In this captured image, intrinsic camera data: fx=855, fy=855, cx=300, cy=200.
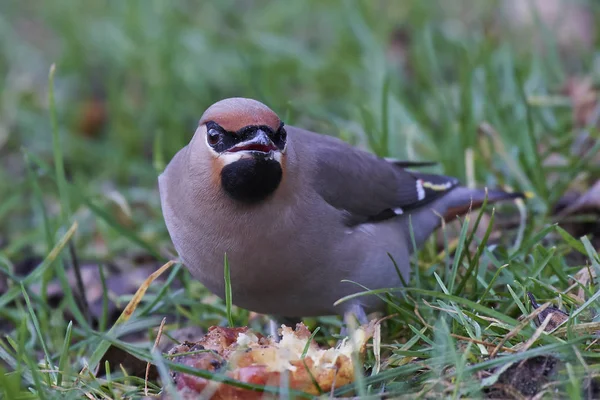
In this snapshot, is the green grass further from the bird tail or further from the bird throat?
the bird throat

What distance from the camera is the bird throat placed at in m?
3.68

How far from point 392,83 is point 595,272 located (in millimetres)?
3471

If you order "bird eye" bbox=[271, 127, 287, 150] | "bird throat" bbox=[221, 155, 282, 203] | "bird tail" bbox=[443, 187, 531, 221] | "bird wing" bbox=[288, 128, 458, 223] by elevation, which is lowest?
"bird tail" bbox=[443, 187, 531, 221]

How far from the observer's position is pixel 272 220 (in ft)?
12.7

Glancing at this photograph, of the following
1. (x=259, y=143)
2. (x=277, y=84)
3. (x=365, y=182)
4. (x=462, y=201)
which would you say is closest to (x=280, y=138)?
(x=259, y=143)

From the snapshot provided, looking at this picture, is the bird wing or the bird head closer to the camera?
the bird head

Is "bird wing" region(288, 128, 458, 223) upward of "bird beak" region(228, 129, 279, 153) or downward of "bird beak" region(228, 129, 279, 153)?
downward

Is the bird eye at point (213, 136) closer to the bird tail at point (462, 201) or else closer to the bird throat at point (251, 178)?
the bird throat at point (251, 178)

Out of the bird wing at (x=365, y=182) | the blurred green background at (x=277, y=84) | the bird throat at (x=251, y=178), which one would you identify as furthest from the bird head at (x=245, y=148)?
the blurred green background at (x=277, y=84)

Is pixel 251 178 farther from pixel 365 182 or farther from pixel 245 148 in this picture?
pixel 365 182

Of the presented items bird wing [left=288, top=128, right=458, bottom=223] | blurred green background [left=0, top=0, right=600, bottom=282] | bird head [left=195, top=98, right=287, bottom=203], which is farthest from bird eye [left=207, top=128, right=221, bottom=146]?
blurred green background [left=0, top=0, right=600, bottom=282]

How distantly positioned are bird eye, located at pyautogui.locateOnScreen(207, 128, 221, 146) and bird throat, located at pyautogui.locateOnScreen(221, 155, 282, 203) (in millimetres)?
150

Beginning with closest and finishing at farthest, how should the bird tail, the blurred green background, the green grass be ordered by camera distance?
the green grass, the bird tail, the blurred green background

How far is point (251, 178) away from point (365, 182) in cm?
115
